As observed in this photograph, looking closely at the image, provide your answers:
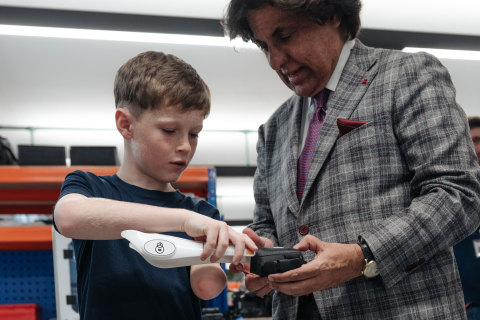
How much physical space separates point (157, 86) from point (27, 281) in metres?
2.19

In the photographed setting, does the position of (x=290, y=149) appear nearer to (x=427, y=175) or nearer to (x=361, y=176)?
(x=361, y=176)

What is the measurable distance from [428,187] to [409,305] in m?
0.24

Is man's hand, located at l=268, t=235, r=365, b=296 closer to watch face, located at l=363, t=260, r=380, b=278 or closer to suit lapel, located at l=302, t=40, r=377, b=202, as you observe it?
watch face, located at l=363, t=260, r=380, b=278

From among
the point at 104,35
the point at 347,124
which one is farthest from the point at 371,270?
the point at 104,35

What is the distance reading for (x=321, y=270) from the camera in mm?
939

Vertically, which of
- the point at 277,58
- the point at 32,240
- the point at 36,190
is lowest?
the point at 32,240

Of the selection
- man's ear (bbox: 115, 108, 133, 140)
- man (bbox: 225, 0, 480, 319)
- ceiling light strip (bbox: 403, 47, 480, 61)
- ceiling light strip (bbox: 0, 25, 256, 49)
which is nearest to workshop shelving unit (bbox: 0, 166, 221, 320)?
ceiling light strip (bbox: 0, 25, 256, 49)

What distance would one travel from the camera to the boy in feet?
2.76

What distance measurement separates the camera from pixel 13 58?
14.2 feet

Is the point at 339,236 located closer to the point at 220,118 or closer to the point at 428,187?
the point at 428,187

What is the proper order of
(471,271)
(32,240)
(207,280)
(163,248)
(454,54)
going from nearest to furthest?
1. (163,248)
2. (207,280)
3. (471,271)
4. (32,240)
5. (454,54)

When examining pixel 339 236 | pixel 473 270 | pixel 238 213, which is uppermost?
pixel 238 213

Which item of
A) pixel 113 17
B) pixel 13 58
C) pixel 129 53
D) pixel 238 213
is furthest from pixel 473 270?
pixel 238 213

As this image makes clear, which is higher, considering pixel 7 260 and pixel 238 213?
pixel 238 213
